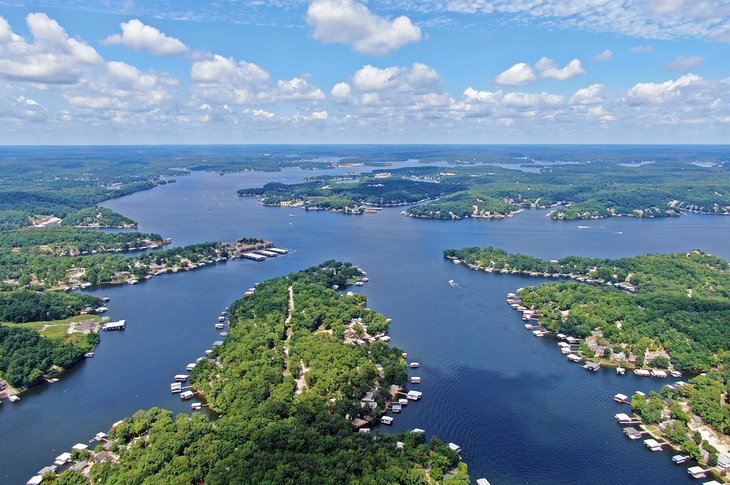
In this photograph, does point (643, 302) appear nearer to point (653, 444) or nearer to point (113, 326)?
point (653, 444)

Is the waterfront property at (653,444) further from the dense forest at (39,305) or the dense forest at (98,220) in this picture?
the dense forest at (98,220)

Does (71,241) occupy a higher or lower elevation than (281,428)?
higher

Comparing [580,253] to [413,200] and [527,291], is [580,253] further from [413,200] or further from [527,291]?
[413,200]

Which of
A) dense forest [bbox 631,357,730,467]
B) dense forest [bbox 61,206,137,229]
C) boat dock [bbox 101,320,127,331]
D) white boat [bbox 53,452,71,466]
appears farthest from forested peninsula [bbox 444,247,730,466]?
dense forest [bbox 61,206,137,229]

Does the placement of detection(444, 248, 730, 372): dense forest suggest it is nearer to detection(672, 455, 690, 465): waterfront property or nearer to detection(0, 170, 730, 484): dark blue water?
detection(0, 170, 730, 484): dark blue water

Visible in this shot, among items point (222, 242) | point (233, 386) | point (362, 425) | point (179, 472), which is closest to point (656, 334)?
point (362, 425)

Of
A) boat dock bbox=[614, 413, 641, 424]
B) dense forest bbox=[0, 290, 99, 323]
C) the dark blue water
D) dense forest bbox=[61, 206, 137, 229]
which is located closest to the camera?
the dark blue water

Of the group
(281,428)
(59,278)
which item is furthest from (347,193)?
(281,428)
